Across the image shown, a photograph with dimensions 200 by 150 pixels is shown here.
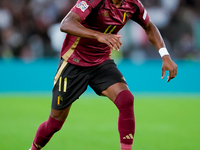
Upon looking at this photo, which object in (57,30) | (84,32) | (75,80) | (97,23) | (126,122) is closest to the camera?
(84,32)

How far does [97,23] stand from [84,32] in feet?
1.85

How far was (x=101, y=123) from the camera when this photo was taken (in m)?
7.47

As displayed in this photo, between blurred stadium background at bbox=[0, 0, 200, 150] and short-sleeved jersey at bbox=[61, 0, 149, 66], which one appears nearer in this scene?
short-sleeved jersey at bbox=[61, 0, 149, 66]

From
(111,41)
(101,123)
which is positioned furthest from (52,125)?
(101,123)

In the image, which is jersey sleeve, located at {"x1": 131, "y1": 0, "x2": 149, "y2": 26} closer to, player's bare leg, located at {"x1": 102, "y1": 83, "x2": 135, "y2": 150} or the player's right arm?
the player's right arm

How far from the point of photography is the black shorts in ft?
14.9

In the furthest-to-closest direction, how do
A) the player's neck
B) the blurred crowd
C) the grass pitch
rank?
the blurred crowd
the grass pitch
the player's neck

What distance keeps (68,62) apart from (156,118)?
12.9 feet

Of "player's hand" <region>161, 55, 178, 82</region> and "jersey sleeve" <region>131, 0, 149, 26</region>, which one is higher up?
"jersey sleeve" <region>131, 0, 149, 26</region>

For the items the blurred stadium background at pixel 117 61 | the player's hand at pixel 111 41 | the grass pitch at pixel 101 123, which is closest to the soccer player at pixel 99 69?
the player's hand at pixel 111 41

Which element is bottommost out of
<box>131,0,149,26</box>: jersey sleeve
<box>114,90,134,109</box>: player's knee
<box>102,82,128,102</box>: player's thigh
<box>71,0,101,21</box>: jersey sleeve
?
<box>114,90,134,109</box>: player's knee

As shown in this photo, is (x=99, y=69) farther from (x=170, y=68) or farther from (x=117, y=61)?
(x=117, y=61)

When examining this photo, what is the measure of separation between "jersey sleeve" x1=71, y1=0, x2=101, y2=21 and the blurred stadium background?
3498mm

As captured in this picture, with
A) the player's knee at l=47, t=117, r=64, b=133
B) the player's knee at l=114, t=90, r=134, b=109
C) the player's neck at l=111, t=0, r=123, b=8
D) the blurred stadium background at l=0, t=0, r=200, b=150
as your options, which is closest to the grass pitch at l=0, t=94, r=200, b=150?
the blurred stadium background at l=0, t=0, r=200, b=150
